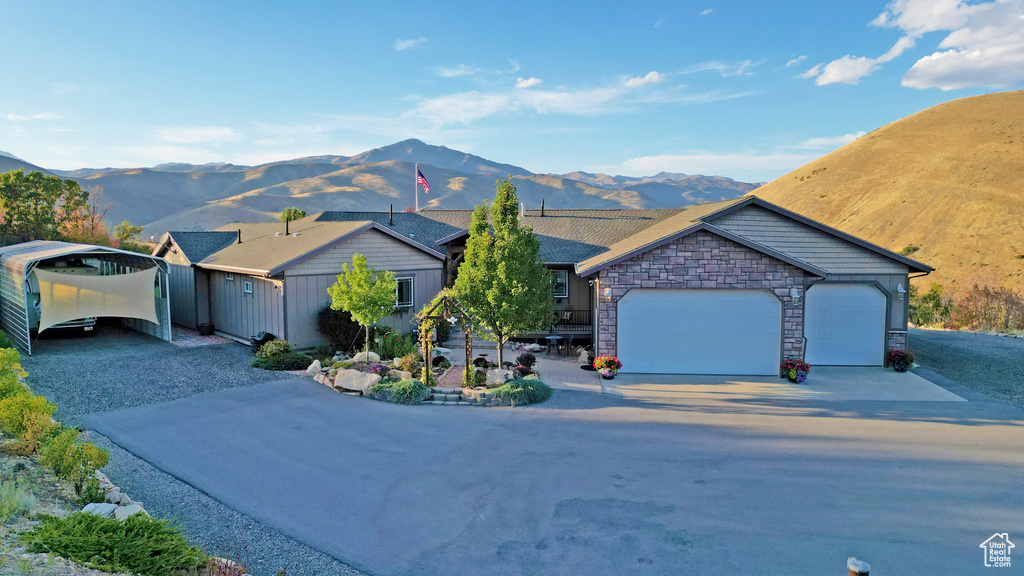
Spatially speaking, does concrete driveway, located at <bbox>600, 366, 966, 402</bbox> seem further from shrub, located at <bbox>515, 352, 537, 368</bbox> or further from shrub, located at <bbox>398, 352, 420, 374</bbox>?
shrub, located at <bbox>398, 352, 420, 374</bbox>

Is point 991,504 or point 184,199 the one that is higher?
point 184,199

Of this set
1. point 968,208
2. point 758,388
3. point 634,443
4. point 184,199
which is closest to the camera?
point 634,443

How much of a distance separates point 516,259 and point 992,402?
1091 centimetres

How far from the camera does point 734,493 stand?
7.39 m

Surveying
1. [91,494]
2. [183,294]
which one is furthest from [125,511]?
[183,294]

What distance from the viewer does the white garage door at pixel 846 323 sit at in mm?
15031

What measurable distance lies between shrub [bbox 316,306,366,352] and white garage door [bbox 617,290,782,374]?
295 inches

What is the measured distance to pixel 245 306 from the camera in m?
17.1

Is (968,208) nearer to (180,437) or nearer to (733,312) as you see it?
(733,312)

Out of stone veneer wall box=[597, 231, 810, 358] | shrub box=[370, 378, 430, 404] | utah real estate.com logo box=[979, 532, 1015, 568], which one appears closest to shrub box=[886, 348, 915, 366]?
stone veneer wall box=[597, 231, 810, 358]

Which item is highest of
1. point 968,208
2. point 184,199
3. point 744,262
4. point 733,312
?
point 184,199

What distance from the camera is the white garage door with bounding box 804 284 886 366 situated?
1503 cm

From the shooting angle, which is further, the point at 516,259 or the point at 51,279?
the point at 51,279

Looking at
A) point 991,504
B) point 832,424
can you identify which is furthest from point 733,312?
point 991,504
